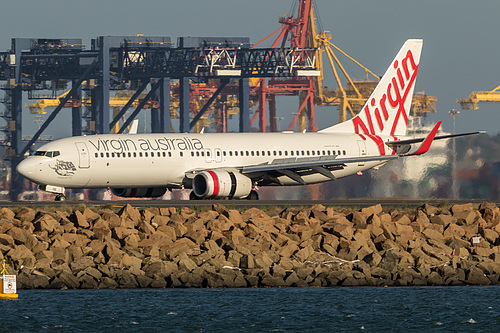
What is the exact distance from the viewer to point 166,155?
50969 mm

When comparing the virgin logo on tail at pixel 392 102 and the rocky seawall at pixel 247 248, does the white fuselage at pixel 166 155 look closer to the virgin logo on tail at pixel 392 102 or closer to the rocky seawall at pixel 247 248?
the virgin logo on tail at pixel 392 102

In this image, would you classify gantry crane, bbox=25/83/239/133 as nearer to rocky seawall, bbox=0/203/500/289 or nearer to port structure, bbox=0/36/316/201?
port structure, bbox=0/36/316/201

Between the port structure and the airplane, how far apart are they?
53.3 m

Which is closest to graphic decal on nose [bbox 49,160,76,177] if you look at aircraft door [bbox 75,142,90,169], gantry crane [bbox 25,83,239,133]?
aircraft door [bbox 75,142,90,169]

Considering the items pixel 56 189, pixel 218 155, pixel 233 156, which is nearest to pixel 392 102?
pixel 233 156

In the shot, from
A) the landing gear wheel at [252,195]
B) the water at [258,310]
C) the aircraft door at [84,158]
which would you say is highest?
the aircraft door at [84,158]

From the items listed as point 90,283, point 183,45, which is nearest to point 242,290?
point 90,283

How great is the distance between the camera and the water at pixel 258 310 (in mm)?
26906

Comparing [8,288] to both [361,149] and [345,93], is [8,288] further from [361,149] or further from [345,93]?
[345,93]

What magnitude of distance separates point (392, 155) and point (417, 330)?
99.4 feet

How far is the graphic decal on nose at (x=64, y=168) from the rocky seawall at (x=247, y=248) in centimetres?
826

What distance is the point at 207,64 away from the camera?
374 ft

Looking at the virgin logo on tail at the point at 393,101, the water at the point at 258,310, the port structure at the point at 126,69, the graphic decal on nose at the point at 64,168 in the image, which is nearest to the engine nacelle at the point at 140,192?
the graphic decal on nose at the point at 64,168

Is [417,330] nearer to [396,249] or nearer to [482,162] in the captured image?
[396,249]
